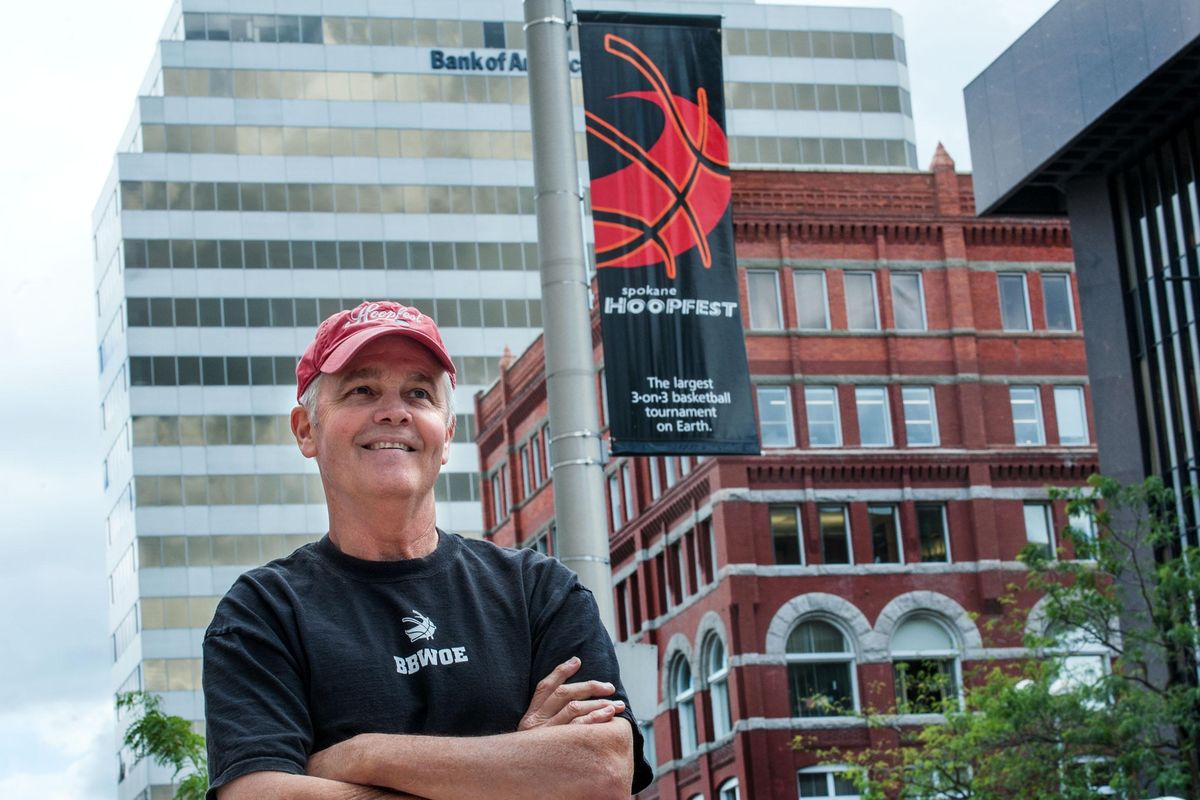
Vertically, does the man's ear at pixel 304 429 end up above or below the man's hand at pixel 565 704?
above

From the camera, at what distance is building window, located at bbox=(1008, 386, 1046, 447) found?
55812mm

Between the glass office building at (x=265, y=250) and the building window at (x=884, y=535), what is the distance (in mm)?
27860

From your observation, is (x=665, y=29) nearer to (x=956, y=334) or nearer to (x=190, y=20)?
(x=956, y=334)

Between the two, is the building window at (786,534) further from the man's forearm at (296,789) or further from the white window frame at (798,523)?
the man's forearm at (296,789)

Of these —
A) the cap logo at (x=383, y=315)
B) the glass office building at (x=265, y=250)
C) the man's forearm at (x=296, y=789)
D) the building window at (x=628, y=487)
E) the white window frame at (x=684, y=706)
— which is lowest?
the man's forearm at (x=296, y=789)

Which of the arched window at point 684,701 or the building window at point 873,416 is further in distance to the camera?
the arched window at point 684,701

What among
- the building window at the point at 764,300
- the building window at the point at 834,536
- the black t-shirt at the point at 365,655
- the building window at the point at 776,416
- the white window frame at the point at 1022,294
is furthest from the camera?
the white window frame at the point at 1022,294

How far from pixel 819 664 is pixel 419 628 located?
163 ft

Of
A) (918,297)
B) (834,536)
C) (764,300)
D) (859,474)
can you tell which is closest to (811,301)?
(764,300)

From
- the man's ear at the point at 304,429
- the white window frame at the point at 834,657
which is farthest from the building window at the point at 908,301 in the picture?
the man's ear at the point at 304,429

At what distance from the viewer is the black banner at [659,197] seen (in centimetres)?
1404

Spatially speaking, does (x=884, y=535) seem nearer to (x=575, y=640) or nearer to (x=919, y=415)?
(x=919, y=415)

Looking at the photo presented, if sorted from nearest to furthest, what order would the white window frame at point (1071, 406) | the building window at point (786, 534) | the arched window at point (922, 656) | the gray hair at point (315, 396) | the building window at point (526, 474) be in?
the gray hair at point (315, 396), the arched window at point (922, 656), the building window at point (786, 534), the white window frame at point (1071, 406), the building window at point (526, 474)

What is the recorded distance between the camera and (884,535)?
54625 millimetres
